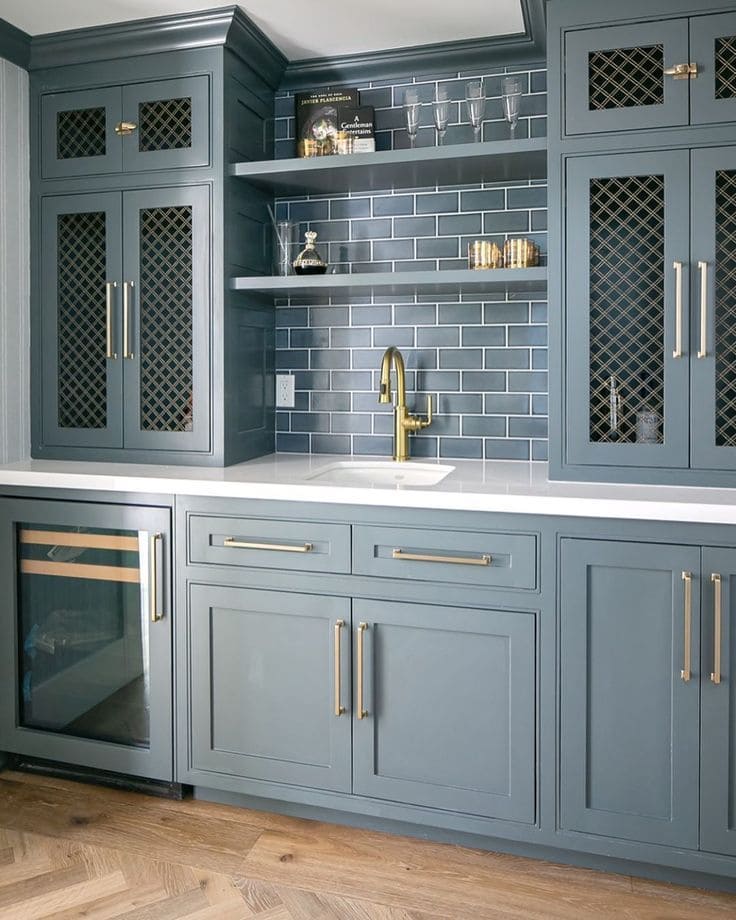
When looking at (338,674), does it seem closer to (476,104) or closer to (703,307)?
(703,307)

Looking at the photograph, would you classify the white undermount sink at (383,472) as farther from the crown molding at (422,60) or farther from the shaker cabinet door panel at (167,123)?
the crown molding at (422,60)

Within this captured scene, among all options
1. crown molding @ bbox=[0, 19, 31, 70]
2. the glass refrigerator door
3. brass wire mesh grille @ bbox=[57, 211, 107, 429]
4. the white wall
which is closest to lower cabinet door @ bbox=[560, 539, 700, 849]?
the glass refrigerator door

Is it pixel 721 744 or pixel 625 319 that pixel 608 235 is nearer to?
pixel 625 319

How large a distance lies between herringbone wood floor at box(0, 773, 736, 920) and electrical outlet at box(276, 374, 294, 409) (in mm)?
1404

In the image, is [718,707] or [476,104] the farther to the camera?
[476,104]

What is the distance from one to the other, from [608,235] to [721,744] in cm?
133

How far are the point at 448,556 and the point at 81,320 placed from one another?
156 cm

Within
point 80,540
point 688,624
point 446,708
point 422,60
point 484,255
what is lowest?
point 446,708

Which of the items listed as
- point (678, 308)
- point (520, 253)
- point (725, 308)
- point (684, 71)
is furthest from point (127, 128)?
point (725, 308)

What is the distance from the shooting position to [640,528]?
6.48 feet

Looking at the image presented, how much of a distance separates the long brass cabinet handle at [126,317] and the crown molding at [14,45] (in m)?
0.81

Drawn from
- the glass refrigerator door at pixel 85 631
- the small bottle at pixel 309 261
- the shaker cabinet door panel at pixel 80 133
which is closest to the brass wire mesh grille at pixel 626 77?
the small bottle at pixel 309 261

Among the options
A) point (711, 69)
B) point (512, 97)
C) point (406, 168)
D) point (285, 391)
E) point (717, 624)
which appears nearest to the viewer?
point (717, 624)

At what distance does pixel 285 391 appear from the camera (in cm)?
307
